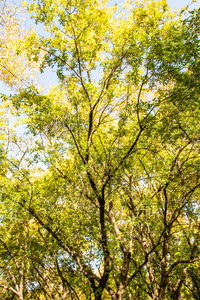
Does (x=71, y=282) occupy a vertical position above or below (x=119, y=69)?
below

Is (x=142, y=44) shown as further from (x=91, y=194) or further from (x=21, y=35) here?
(x=91, y=194)

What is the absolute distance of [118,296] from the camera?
6230 mm

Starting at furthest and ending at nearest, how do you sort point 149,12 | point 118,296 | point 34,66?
1. point 34,66
2. point 149,12
3. point 118,296

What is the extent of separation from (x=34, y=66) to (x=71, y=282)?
9822 millimetres

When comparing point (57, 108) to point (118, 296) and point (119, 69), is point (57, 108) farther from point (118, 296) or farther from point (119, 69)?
point (118, 296)

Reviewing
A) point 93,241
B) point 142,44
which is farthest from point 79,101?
point 93,241

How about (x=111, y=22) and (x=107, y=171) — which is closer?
(x=107, y=171)

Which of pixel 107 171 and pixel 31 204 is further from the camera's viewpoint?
pixel 31 204

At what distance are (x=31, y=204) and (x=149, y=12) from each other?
8.20 m

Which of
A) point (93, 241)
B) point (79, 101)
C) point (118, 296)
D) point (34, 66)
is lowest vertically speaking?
point (118, 296)

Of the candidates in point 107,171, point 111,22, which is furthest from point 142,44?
point 107,171

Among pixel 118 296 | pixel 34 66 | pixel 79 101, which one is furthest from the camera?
pixel 34 66

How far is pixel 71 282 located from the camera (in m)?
8.63

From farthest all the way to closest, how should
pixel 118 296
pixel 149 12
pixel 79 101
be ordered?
pixel 79 101 < pixel 149 12 < pixel 118 296
